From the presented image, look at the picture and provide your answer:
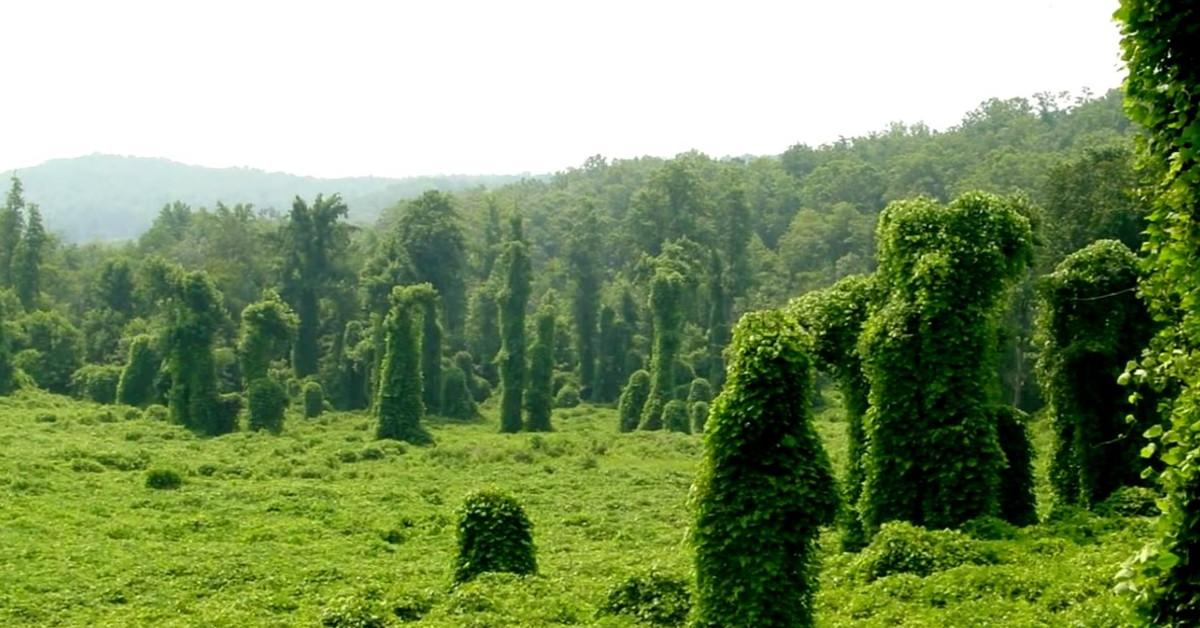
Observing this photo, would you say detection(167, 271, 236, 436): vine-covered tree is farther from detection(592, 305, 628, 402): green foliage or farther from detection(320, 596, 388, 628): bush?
detection(320, 596, 388, 628): bush

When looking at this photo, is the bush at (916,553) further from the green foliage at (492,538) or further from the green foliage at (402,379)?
the green foliage at (402,379)

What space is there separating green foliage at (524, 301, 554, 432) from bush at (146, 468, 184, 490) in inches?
723

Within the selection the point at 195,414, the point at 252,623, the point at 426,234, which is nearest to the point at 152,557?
the point at 252,623

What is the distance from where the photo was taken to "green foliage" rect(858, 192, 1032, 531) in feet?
47.7

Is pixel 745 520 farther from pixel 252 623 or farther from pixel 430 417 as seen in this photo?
pixel 430 417

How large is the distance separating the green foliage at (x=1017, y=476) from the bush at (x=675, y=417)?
22.8 metres

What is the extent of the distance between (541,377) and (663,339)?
506 centimetres

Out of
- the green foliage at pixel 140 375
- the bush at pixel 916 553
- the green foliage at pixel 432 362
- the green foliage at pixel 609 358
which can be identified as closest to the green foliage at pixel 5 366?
the green foliage at pixel 140 375

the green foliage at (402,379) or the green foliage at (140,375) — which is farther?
the green foliage at (140,375)

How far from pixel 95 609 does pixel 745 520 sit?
975 cm

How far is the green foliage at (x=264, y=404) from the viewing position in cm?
3556

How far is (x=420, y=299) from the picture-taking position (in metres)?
39.1

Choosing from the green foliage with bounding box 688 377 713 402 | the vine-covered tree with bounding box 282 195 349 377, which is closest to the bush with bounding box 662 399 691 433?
the green foliage with bounding box 688 377 713 402

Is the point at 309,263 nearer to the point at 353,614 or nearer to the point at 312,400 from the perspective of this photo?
the point at 312,400
